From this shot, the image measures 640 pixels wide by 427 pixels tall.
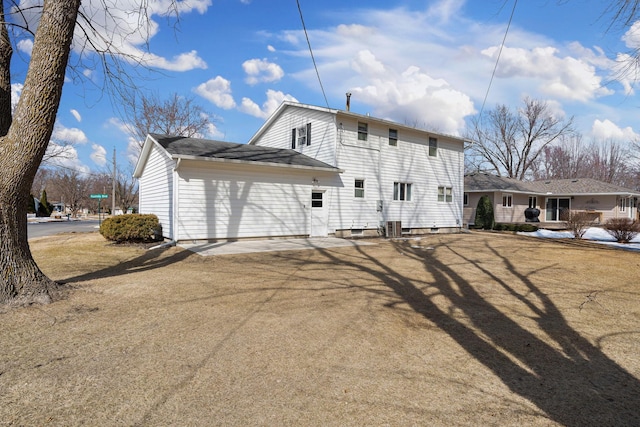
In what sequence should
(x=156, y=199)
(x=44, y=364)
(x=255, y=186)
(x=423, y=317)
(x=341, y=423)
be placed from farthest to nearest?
(x=156, y=199) < (x=255, y=186) < (x=423, y=317) < (x=44, y=364) < (x=341, y=423)

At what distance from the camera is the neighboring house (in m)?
26.1

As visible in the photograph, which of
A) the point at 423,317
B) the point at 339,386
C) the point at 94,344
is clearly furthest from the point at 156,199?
the point at 339,386

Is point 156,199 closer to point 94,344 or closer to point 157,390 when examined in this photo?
point 94,344

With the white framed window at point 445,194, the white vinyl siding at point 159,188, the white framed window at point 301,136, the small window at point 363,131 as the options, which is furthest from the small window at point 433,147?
the white vinyl siding at point 159,188

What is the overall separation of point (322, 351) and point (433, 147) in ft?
55.0

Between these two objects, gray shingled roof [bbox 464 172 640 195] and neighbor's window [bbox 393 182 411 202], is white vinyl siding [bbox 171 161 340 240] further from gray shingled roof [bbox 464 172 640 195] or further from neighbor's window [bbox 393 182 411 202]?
gray shingled roof [bbox 464 172 640 195]

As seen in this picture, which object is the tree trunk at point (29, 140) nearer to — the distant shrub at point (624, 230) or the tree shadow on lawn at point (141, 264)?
the tree shadow on lawn at point (141, 264)

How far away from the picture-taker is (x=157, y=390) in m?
2.95

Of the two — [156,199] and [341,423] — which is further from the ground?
[156,199]

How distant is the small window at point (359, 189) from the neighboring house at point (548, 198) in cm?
1289

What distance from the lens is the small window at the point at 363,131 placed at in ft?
51.8

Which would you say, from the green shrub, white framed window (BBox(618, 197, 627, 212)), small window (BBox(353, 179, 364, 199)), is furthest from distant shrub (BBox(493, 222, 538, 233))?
the green shrub

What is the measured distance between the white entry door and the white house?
0.04 m

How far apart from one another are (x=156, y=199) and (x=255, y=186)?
13.9 feet
